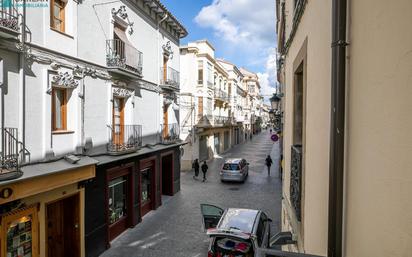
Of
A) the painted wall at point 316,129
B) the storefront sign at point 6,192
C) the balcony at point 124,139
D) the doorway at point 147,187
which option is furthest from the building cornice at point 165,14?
the painted wall at point 316,129

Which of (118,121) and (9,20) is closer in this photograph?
(9,20)

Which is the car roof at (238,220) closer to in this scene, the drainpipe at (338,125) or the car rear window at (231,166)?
the drainpipe at (338,125)

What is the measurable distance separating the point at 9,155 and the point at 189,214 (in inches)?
374

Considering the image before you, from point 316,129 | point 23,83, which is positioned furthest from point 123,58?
point 316,129

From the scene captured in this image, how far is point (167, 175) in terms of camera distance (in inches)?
715

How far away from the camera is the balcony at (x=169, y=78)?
53.8 feet

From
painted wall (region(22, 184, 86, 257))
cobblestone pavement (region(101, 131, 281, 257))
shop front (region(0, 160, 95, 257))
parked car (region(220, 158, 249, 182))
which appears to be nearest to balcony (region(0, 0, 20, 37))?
shop front (region(0, 160, 95, 257))

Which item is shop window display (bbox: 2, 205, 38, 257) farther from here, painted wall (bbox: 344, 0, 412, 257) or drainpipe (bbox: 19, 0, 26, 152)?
painted wall (bbox: 344, 0, 412, 257)

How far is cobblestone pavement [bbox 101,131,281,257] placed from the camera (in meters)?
10.5

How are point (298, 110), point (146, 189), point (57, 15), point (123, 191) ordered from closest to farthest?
1. point (298, 110)
2. point (57, 15)
3. point (123, 191)
4. point (146, 189)

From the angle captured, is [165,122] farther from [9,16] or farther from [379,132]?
[379,132]

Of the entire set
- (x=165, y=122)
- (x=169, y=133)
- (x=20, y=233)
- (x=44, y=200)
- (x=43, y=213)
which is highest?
(x=165, y=122)

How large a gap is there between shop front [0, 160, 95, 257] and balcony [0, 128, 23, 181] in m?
0.20

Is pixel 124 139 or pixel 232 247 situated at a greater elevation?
pixel 124 139
